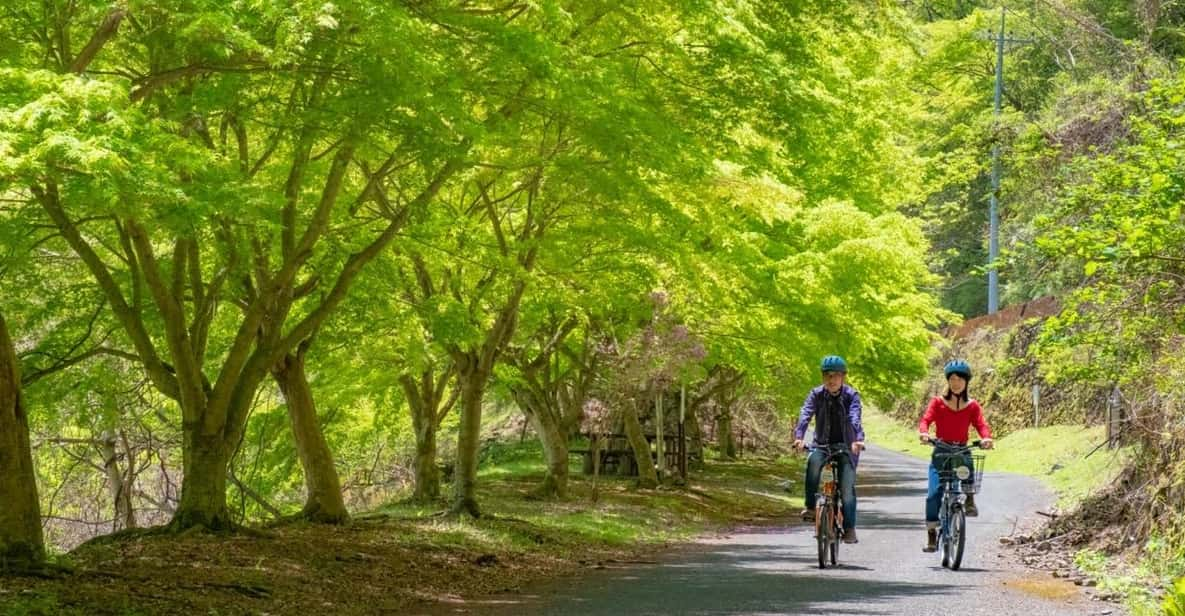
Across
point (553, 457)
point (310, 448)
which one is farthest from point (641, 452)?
point (310, 448)

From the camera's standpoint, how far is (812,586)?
12.5 metres

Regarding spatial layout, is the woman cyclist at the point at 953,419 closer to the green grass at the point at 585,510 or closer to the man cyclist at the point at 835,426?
the man cyclist at the point at 835,426

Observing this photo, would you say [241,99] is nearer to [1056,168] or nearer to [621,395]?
[1056,168]

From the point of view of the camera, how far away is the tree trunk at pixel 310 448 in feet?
63.3

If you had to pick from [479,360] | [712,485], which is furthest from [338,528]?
[712,485]

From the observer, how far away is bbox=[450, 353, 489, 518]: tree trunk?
21.1 m

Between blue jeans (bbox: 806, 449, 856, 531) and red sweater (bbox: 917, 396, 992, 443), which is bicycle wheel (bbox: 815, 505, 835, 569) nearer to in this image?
blue jeans (bbox: 806, 449, 856, 531)

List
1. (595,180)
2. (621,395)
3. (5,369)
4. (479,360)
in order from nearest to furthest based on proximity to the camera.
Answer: (5,369) < (595,180) < (479,360) < (621,395)

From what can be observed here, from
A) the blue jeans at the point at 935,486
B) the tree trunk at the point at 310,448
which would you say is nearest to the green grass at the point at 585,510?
the tree trunk at the point at 310,448

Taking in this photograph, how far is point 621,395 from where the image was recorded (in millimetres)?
28156

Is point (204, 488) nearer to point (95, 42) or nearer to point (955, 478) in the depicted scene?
point (95, 42)

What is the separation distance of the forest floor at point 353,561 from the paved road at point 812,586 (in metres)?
1.04

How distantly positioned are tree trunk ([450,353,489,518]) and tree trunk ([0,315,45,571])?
9621 millimetres

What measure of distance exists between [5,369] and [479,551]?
6.89 metres
